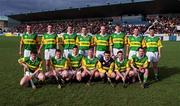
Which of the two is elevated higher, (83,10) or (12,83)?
(83,10)

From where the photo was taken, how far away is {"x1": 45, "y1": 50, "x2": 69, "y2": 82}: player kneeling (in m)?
10.7

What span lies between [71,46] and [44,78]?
247 centimetres

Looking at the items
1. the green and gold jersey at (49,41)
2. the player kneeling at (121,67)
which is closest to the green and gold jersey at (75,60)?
the player kneeling at (121,67)

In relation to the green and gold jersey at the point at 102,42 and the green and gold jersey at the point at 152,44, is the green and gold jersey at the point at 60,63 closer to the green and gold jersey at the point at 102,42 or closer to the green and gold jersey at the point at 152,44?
the green and gold jersey at the point at 102,42

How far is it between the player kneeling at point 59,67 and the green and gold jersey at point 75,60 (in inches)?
13.5

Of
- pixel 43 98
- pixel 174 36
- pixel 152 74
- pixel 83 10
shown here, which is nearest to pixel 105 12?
pixel 83 10

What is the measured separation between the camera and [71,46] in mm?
12648

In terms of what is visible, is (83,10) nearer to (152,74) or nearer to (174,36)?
(174,36)

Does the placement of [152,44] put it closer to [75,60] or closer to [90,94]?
[75,60]

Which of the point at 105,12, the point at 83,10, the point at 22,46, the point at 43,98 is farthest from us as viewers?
the point at 83,10

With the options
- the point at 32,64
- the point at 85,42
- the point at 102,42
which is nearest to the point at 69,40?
the point at 85,42

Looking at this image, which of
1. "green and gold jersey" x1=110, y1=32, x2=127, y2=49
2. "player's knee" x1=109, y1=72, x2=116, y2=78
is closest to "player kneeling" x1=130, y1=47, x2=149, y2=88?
"player's knee" x1=109, y1=72, x2=116, y2=78

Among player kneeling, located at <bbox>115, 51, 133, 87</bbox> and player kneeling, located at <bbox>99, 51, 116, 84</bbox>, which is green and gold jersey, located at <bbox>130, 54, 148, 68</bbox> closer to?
player kneeling, located at <bbox>115, 51, 133, 87</bbox>

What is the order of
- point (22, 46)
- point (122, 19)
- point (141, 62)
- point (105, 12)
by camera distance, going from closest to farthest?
point (141, 62)
point (22, 46)
point (122, 19)
point (105, 12)
